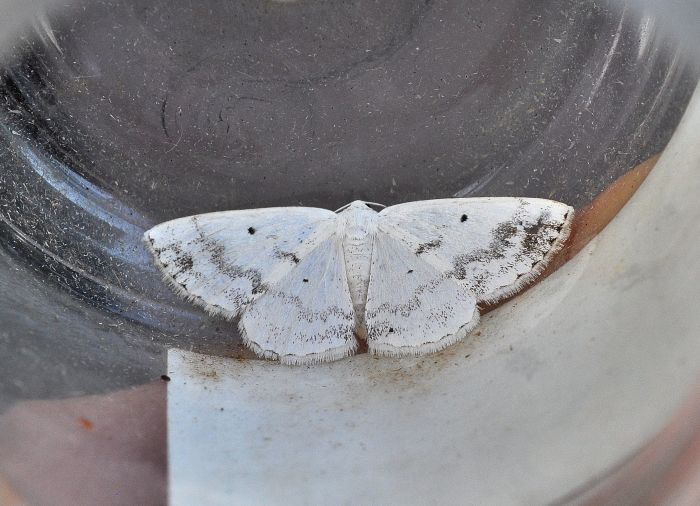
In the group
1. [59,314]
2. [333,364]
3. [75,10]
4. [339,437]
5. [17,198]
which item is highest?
[75,10]

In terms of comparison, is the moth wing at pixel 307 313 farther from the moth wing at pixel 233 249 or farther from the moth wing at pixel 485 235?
the moth wing at pixel 485 235

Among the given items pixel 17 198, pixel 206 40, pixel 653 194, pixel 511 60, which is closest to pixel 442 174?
pixel 511 60

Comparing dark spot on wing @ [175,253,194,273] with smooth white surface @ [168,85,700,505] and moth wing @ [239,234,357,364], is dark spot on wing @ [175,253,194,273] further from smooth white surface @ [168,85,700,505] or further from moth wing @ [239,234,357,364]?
smooth white surface @ [168,85,700,505]

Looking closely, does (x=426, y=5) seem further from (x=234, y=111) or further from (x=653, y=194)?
(x=653, y=194)

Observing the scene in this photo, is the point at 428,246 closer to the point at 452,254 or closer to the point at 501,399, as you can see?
the point at 452,254

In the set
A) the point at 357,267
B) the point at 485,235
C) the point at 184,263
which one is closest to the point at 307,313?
the point at 357,267

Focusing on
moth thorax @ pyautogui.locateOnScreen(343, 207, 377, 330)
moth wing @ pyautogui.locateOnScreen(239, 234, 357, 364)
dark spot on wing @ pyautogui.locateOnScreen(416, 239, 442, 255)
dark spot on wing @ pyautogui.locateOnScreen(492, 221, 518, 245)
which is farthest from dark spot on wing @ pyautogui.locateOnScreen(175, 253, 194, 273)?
dark spot on wing @ pyautogui.locateOnScreen(492, 221, 518, 245)

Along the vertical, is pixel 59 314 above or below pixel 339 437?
above

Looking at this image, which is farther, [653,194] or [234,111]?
[234,111]
